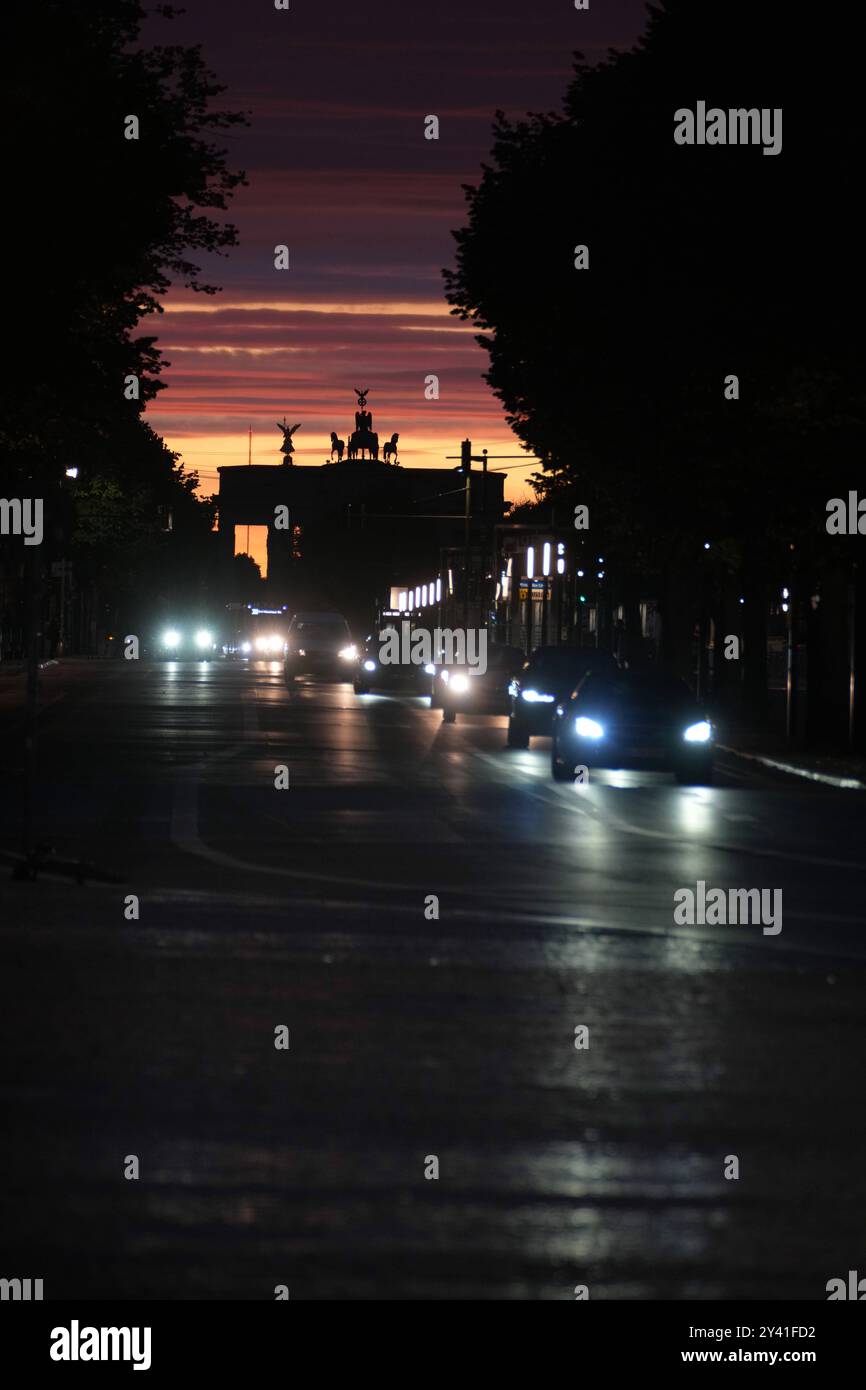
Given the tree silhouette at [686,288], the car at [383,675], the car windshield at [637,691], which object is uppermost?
the tree silhouette at [686,288]

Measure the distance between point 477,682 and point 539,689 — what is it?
13425 mm

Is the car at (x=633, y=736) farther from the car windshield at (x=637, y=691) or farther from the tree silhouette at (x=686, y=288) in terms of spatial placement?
the tree silhouette at (x=686, y=288)

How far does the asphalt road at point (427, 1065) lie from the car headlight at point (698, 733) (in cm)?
879

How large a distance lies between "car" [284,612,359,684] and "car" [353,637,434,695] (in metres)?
1.72

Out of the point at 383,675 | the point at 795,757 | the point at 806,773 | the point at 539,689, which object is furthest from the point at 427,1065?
the point at 383,675

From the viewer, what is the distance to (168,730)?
4634 cm

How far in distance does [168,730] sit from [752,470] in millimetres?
11384

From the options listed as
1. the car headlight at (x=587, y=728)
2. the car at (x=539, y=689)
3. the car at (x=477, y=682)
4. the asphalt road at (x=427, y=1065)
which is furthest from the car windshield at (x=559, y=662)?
the asphalt road at (x=427, y=1065)

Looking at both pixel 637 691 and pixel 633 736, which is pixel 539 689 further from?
pixel 633 736

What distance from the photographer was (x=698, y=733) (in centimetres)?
3347

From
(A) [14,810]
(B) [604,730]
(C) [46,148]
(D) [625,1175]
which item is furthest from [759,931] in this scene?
(C) [46,148]

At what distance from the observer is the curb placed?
33.7 m

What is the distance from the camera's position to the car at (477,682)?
53.7 m
